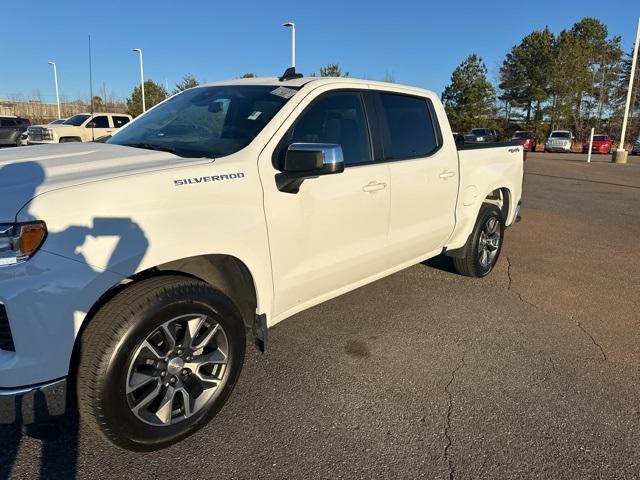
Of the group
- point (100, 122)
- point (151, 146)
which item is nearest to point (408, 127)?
point (151, 146)

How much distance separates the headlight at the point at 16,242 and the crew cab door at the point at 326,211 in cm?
116

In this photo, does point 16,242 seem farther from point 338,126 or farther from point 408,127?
point 408,127

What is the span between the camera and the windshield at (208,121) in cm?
303

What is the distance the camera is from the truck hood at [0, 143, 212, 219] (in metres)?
2.15

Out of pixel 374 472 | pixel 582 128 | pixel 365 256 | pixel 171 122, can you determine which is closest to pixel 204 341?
pixel 374 472

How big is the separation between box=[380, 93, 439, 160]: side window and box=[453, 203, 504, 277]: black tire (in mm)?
1115

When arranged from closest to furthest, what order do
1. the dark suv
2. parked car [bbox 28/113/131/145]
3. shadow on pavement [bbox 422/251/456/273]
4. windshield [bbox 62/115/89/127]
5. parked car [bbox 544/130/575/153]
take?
shadow on pavement [bbox 422/251/456/273], parked car [bbox 28/113/131/145], windshield [bbox 62/115/89/127], the dark suv, parked car [bbox 544/130/575/153]

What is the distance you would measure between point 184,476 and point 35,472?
68cm

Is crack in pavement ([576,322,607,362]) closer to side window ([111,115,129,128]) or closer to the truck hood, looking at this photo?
the truck hood

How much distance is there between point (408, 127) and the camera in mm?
4125

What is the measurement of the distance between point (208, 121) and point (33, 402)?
1977 millimetres

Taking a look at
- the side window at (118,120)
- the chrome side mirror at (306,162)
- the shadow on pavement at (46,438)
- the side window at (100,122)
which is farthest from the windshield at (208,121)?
the side window at (118,120)

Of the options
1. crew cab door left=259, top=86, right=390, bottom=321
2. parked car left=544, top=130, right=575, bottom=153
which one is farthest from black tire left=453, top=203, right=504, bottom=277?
parked car left=544, top=130, right=575, bottom=153

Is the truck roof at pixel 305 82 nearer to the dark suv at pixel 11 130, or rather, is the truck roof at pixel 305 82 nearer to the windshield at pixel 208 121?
the windshield at pixel 208 121
